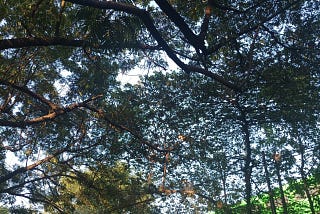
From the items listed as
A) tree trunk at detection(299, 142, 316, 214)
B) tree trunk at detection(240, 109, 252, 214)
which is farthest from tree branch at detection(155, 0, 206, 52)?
tree trunk at detection(299, 142, 316, 214)

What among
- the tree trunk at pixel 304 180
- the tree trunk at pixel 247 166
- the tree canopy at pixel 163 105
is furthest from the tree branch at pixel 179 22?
the tree trunk at pixel 304 180

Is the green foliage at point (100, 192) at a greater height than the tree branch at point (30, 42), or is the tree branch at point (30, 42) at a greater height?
the tree branch at point (30, 42)

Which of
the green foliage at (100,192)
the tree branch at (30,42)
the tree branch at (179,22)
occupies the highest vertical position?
the tree branch at (30,42)

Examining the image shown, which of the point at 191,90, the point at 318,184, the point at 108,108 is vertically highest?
the point at 191,90

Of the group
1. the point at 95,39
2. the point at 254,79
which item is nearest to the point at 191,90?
the point at 254,79

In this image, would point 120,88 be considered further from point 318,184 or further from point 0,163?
point 318,184

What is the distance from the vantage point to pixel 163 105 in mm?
11672

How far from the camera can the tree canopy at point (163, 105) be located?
5.92 m

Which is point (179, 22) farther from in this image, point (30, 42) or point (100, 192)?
point (100, 192)

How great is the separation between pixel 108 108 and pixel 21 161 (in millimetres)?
6156

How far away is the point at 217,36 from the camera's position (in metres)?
7.01

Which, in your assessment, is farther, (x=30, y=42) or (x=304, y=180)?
(x=304, y=180)

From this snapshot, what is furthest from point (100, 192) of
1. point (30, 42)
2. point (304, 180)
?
point (304, 180)

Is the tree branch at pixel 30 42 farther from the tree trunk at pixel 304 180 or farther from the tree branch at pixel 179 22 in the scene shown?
the tree trunk at pixel 304 180
